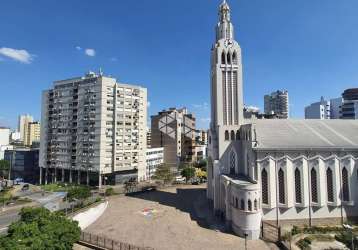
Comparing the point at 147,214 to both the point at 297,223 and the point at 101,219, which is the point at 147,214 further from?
the point at 297,223

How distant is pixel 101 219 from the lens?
4306cm

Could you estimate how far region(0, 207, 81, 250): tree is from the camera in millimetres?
21203

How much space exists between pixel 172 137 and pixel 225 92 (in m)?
59.3

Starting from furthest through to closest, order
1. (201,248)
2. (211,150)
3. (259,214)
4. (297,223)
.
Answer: (211,150) → (297,223) → (259,214) → (201,248)

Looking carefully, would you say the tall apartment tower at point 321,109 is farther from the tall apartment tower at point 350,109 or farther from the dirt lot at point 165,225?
the dirt lot at point 165,225

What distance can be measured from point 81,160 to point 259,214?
192ft

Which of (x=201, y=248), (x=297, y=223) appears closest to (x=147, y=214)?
(x=201, y=248)

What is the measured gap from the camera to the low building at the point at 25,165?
94.2 metres

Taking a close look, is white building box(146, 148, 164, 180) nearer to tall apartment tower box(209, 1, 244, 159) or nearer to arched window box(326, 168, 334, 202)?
tall apartment tower box(209, 1, 244, 159)

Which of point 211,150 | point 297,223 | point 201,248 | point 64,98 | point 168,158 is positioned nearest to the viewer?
point 201,248

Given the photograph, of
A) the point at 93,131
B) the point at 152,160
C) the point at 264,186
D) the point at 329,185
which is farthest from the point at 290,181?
the point at 152,160

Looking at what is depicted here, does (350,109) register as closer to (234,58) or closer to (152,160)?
(152,160)

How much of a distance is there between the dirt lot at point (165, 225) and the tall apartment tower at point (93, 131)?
2288cm

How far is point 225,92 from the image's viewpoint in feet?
160
